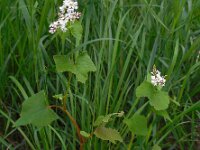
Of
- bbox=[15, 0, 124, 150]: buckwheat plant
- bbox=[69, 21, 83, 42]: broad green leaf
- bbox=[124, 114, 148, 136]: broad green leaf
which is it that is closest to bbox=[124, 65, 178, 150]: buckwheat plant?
bbox=[124, 114, 148, 136]: broad green leaf

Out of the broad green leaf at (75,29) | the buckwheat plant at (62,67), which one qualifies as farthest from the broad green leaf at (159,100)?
the broad green leaf at (75,29)

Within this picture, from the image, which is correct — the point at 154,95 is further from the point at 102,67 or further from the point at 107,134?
the point at 102,67

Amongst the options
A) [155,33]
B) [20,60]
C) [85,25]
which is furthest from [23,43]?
[155,33]

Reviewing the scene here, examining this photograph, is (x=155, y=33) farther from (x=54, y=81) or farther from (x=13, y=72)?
(x=13, y=72)

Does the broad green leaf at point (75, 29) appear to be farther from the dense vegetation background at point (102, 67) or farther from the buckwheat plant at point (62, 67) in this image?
the dense vegetation background at point (102, 67)

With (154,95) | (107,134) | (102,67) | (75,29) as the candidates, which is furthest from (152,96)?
(102,67)

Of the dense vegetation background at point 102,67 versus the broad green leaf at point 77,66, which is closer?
the broad green leaf at point 77,66
